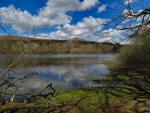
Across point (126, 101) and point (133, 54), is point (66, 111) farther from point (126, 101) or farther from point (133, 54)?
point (133, 54)

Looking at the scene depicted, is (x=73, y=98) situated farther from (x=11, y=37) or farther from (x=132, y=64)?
(x=132, y=64)

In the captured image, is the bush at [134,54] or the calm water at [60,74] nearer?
the calm water at [60,74]

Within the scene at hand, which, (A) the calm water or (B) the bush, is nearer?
(A) the calm water

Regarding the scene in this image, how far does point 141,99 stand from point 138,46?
93.4 feet

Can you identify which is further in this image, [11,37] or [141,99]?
[141,99]

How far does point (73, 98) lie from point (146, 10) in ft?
44.1

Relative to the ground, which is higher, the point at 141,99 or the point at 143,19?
the point at 143,19

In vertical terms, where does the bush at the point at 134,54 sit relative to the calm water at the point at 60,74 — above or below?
above

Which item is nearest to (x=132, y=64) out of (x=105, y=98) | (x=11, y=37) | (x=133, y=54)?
(x=133, y=54)

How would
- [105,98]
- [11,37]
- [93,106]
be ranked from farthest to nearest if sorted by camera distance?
[105,98]
[93,106]
[11,37]

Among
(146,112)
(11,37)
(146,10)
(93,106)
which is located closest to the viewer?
(146,10)

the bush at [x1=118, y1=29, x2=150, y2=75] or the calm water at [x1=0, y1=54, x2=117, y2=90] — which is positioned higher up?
the bush at [x1=118, y1=29, x2=150, y2=75]

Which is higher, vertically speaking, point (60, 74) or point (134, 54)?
point (134, 54)

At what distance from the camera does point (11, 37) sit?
794 centimetres
